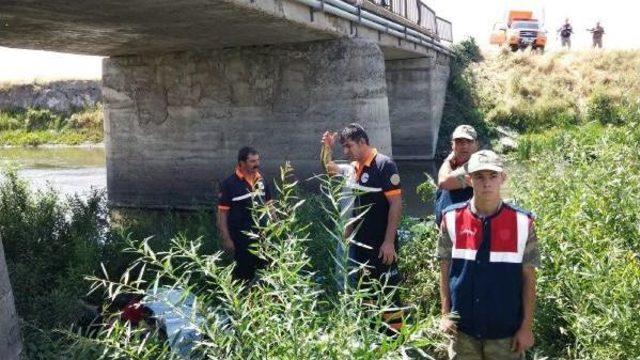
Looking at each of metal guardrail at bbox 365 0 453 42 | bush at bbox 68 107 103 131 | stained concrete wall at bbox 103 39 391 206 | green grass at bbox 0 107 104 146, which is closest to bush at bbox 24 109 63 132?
green grass at bbox 0 107 104 146

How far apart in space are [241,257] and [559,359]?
2.82 m

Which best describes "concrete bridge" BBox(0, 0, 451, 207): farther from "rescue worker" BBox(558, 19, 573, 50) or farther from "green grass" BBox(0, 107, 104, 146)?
"green grass" BBox(0, 107, 104, 146)

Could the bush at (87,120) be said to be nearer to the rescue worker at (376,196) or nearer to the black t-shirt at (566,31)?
the black t-shirt at (566,31)

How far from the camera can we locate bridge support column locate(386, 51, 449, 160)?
72.8 ft

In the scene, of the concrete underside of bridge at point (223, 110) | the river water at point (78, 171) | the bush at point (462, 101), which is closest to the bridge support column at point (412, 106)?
the river water at point (78, 171)

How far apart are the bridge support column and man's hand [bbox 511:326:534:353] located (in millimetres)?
18989

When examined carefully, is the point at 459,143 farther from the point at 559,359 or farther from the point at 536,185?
the point at 536,185

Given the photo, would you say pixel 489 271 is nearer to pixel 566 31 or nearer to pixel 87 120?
pixel 566 31

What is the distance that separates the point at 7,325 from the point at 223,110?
924cm

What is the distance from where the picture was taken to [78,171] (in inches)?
869

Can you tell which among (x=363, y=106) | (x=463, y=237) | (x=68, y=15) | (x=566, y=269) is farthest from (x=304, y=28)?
(x=463, y=237)

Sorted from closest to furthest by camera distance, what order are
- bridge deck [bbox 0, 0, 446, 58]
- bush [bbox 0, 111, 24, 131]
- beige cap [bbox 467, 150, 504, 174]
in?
beige cap [bbox 467, 150, 504, 174] → bridge deck [bbox 0, 0, 446, 58] → bush [bbox 0, 111, 24, 131]

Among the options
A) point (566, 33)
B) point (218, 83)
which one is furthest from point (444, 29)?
point (218, 83)

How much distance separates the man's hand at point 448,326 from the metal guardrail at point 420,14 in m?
10.9
